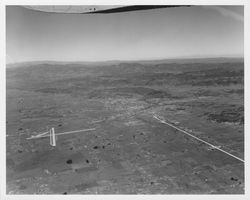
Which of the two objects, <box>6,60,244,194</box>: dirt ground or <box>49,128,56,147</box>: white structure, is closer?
<box>6,60,244,194</box>: dirt ground

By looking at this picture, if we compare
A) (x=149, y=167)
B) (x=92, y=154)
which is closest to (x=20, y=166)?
(x=92, y=154)

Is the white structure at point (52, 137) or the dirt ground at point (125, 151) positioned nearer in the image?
the dirt ground at point (125, 151)

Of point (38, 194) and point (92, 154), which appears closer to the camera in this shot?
point (38, 194)

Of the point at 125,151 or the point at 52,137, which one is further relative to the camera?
the point at 52,137

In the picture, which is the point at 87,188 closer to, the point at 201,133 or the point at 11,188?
the point at 11,188

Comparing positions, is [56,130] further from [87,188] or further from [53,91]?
[53,91]

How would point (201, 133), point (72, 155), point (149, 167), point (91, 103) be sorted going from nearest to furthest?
point (149, 167)
point (72, 155)
point (201, 133)
point (91, 103)

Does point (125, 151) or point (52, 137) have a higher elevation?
point (52, 137)

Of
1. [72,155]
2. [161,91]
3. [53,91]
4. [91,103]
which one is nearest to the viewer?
[72,155]

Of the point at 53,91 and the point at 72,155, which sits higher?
the point at 53,91
